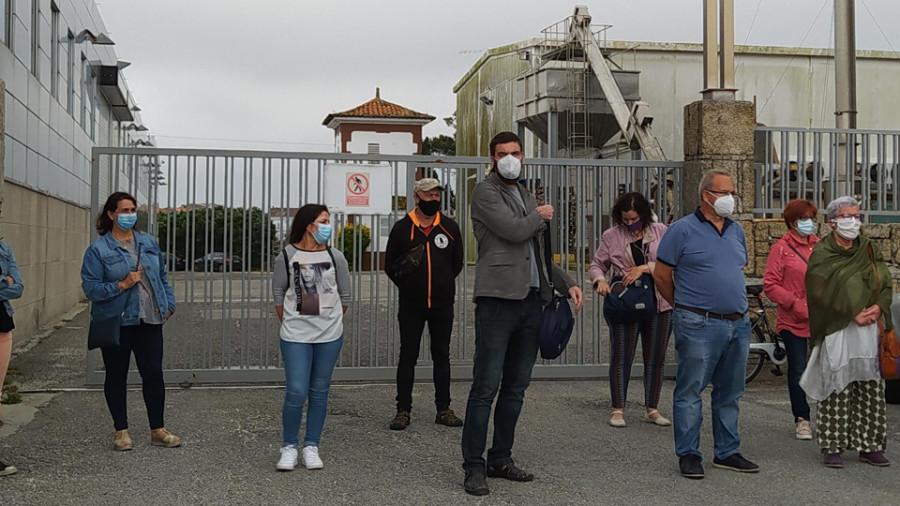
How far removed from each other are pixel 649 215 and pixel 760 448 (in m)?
1.94

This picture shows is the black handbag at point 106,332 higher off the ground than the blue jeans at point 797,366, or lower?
higher

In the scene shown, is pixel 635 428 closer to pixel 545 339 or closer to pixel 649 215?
pixel 649 215

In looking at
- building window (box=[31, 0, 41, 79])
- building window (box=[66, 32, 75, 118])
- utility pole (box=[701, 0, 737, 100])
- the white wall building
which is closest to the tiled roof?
the white wall building

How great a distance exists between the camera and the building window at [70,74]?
19.3 m

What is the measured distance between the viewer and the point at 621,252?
25.1 feet

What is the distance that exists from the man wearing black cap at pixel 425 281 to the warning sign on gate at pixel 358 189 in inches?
71.3

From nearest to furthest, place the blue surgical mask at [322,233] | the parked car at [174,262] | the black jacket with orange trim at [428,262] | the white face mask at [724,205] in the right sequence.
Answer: the white face mask at [724,205] → the blue surgical mask at [322,233] → the black jacket with orange trim at [428,262] → the parked car at [174,262]

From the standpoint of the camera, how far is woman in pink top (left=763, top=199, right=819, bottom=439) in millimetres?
7066

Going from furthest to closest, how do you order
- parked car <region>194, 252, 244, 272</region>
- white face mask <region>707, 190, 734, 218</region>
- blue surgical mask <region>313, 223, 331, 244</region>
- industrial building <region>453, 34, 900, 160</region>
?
industrial building <region>453, 34, 900, 160</region> < parked car <region>194, 252, 244, 272</region> < blue surgical mask <region>313, 223, 331, 244</region> < white face mask <region>707, 190, 734, 218</region>

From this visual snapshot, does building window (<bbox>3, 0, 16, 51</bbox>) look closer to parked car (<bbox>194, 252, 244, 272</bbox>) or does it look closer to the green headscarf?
parked car (<bbox>194, 252, 244, 272</bbox>)

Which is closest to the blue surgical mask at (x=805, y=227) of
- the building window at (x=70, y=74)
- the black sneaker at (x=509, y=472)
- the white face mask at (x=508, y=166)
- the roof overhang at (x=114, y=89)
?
the white face mask at (x=508, y=166)

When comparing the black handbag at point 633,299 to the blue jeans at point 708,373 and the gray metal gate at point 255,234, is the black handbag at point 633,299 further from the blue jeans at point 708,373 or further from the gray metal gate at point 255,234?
the gray metal gate at point 255,234

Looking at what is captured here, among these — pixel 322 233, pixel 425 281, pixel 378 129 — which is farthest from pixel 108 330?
pixel 378 129

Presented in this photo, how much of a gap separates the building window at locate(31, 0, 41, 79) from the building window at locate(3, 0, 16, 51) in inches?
76.2
